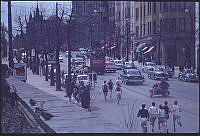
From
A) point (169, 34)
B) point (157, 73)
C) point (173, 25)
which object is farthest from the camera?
point (169, 34)

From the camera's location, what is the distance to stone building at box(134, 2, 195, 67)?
2686 cm

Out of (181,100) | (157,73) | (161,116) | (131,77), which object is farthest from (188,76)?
(161,116)

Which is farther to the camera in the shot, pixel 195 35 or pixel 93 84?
pixel 195 35

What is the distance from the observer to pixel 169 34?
3269 centimetres

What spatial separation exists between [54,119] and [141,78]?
18.1 m

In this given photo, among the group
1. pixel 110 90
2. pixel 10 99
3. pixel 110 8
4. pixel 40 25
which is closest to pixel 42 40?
pixel 40 25

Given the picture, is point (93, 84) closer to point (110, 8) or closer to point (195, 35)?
point (110, 8)

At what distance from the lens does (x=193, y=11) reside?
2948cm

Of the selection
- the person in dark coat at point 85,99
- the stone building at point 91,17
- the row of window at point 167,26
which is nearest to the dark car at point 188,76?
the row of window at point 167,26

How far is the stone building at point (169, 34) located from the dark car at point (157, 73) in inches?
74.4

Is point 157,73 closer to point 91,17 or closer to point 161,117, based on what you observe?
point 91,17

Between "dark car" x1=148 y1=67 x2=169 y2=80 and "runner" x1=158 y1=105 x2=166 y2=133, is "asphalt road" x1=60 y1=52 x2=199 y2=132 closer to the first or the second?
"runner" x1=158 y1=105 x2=166 y2=133

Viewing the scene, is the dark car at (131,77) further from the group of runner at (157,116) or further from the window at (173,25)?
the group of runner at (157,116)

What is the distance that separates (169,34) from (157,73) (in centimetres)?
570
